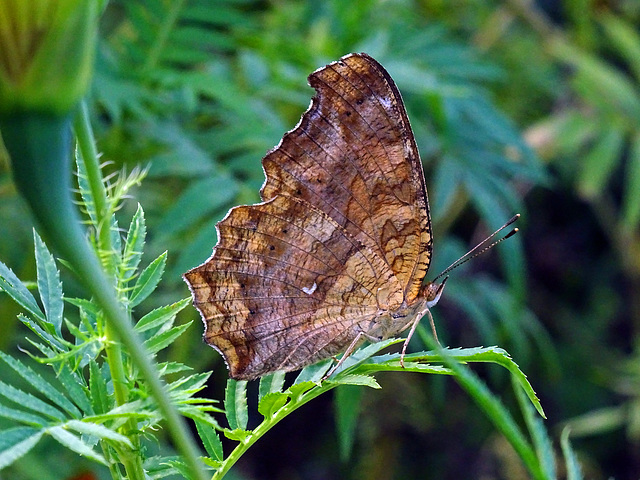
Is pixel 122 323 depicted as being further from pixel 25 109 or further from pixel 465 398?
pixel 465 398

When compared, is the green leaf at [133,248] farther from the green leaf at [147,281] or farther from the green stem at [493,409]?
the green stem at [493,409]

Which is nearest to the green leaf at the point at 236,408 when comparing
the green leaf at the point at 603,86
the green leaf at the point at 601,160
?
the green leaf at the point at 601,160

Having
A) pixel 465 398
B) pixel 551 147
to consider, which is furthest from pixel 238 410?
pixel 465 398

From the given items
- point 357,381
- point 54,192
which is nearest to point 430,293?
point 357,381

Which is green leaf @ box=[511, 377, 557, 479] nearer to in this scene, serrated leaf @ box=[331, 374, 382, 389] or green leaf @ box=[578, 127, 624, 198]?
serrated leaf @ box=[331, 374, 382, 389]

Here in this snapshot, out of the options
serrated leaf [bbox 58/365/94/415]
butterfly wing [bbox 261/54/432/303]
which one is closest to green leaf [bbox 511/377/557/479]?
serrated leaf [bbox 58/365/94/415]

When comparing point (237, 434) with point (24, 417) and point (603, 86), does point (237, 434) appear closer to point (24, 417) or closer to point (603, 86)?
point (24, 417)
